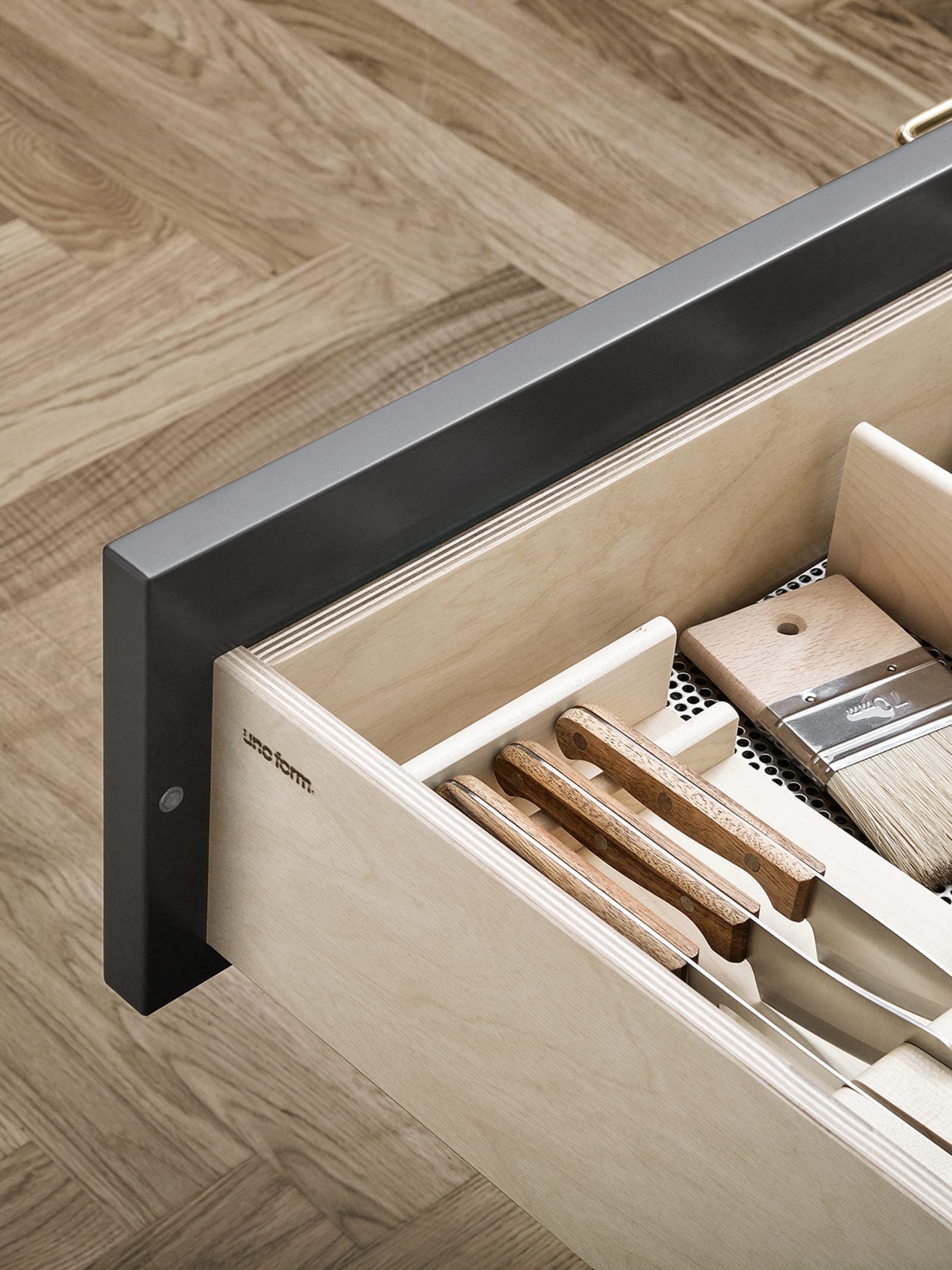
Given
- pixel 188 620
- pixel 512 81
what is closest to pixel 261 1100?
pixel 188 620

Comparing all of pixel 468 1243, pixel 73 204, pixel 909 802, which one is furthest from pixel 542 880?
pixel 73 204

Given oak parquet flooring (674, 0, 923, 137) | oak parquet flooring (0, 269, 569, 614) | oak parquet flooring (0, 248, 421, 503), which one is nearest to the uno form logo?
oak parquet flooring (0, 269, 569, 614)

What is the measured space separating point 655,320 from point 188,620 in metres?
0.30

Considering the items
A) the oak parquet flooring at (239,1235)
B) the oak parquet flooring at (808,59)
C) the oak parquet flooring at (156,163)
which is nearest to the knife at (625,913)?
the oak parquet flooring at (239,1235)

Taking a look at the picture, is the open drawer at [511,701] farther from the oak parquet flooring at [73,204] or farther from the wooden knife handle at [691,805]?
the oak parquet flooring at [73,204]

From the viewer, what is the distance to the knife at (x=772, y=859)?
0.74m

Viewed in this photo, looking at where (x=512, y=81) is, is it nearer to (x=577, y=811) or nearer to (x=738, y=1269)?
(x=577, y=811)

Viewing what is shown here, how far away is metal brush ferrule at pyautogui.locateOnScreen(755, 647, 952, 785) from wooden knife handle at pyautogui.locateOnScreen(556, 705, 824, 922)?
9cm

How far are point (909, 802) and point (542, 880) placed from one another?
0.33 m

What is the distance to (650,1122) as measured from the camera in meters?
0.68

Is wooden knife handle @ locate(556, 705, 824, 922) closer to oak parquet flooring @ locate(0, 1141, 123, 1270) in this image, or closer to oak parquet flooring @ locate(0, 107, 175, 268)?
oak parquet flooring @ locate(0, 1141, 123, 1270)

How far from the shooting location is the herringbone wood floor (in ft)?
4.38

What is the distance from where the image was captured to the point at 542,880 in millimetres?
667

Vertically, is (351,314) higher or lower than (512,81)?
lower
